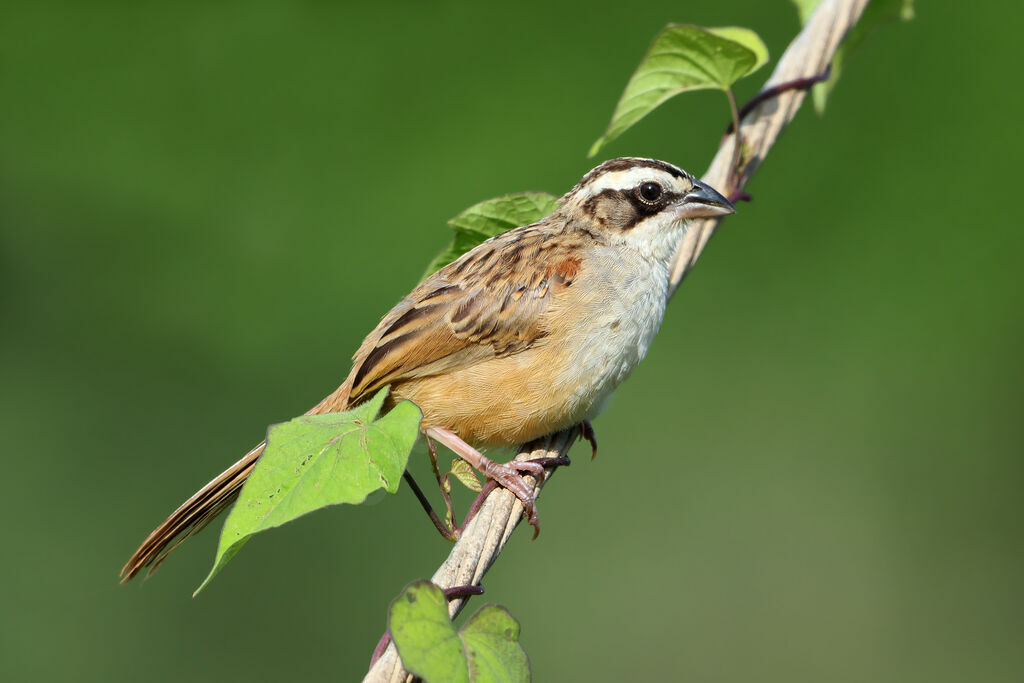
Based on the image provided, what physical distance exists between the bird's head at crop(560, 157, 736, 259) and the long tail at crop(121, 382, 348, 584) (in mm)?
1383

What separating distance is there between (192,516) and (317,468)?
1.26 metres

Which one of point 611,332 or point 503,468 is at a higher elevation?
point 611,332

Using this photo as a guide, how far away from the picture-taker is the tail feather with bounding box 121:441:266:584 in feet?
9.21

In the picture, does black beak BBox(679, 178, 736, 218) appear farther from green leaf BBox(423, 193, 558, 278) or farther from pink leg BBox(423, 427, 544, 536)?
pink leg BBox(423, 427, 544, 536)

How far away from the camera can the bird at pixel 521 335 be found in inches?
125

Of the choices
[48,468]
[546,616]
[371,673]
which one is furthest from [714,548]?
[371,673]

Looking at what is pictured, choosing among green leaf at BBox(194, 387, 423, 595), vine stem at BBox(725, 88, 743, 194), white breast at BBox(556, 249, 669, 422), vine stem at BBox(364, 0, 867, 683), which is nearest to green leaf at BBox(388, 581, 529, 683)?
green leaf at BBox(194, 387, 423, 595)

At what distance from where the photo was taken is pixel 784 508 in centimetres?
613

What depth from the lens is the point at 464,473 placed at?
2.46 meters

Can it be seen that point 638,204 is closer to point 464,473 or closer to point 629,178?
point 629,178

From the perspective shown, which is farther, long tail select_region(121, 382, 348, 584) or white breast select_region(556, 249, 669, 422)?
white breast select_region(556, 249, 669, 422)

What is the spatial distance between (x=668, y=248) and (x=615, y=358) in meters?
0.56

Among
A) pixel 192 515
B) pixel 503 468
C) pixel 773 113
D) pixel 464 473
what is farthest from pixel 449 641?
pixel 773 113

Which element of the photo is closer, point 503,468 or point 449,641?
point 449,641
